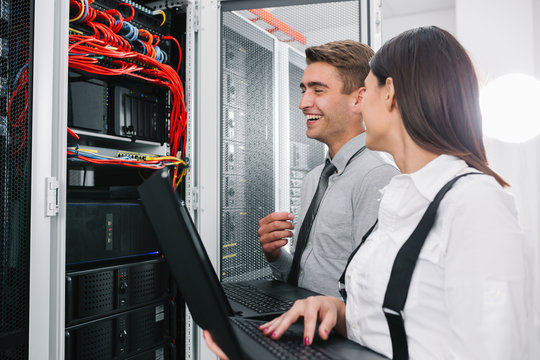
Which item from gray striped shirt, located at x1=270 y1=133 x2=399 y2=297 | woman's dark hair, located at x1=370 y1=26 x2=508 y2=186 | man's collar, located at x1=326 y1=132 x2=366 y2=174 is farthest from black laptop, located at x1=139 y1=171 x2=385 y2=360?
man's collar, located at x1=326 y1=132 x2=366 y2=174

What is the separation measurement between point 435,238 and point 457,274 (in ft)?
Result: 0.24

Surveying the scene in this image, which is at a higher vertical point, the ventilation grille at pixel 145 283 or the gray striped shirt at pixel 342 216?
the gray striped shirt at pixel 342 216

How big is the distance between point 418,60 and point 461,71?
0.08 m

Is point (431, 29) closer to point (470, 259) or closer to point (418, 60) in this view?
point (418, 60)

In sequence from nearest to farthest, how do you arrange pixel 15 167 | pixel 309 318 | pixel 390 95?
1. pixel 309 318
2. pixel 390 95
3. pixel 15 167

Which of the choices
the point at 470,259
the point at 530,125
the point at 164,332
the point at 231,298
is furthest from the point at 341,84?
the point at 530,125

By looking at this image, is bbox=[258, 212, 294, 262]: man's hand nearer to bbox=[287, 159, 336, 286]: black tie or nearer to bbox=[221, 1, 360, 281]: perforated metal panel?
bbox=[287, 159, 336, 286]: black tie

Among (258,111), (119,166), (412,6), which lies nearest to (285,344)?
(119,166)

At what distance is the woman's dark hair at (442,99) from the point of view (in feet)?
2.23

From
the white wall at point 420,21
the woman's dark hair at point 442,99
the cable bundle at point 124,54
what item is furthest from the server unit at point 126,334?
the white wall at point 420,21

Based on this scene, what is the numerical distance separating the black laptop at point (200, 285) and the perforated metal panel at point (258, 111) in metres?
1.15

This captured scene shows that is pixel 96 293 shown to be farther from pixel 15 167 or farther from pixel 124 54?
pixel 124 54

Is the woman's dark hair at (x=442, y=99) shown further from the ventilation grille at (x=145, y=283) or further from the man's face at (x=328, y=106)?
the ventilation grille at (x=145, y=283)

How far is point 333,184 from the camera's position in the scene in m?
1.28
